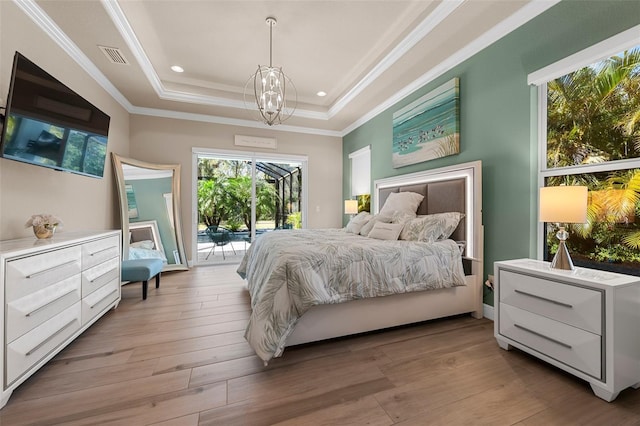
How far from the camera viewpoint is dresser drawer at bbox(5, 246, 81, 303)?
1.45 m

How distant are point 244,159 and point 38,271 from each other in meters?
3.89

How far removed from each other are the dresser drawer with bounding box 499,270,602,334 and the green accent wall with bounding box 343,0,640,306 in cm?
58

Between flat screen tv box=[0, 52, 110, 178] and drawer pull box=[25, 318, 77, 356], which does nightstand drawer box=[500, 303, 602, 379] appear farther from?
flat screen tv box=[0, 52, 110, 178]

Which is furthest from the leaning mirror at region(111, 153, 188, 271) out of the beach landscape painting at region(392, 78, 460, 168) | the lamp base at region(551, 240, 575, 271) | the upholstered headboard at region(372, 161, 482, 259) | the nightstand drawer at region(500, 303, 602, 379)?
the lamp base at region(551, 240, 575, 271)

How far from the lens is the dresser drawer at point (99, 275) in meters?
2.17

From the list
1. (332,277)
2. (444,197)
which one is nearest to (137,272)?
(332,277)

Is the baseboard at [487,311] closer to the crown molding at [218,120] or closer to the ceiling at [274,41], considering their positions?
the ceiling at [274,41]

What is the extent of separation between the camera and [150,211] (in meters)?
4.31

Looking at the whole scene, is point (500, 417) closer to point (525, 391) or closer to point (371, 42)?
point (525, 391)

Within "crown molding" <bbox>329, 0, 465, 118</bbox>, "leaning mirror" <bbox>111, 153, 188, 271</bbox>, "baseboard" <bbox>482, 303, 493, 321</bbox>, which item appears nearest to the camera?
"crown molding" <bbox>329, 0, 465, 118</bbox>

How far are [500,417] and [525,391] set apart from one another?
1.11ft

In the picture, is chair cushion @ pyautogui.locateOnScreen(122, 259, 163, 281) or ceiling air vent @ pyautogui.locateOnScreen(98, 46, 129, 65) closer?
ceiling air vent @ pyautogui.locateOnScreen(98, 46, 129, 65)

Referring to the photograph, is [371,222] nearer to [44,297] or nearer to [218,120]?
[44,297]

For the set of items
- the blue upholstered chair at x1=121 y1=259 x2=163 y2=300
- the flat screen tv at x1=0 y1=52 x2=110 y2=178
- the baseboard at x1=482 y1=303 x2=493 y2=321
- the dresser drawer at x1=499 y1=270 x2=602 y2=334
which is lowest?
the baseboard at x1=482 y1=303 x2=493 y2=321
